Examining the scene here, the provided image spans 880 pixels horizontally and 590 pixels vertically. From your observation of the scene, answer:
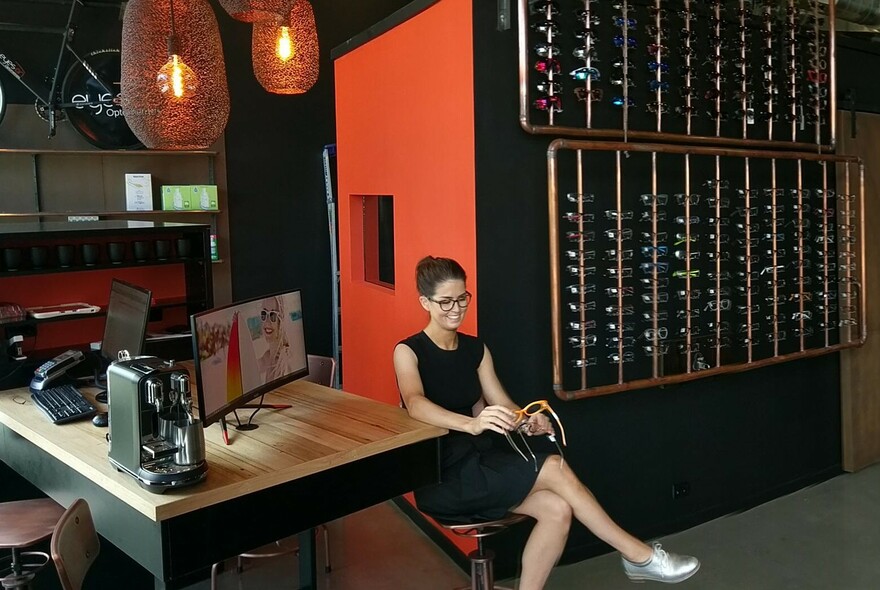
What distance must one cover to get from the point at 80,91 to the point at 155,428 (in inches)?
165

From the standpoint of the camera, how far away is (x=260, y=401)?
2.87 metres

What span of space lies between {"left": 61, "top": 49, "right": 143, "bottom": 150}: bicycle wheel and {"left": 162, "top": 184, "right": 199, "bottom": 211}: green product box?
0.36 meters

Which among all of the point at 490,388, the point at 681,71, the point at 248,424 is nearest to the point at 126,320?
the point at 248,424

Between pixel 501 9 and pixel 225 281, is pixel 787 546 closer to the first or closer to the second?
pixel 501 9

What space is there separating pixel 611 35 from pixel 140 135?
6.52 feet

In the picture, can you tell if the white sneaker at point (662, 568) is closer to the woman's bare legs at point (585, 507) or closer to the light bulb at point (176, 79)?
the woman's bare legs at point (585, 507)

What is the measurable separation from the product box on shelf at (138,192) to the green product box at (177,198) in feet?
0.33

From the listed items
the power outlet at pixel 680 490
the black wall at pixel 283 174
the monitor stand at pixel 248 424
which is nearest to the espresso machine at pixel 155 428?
the monitor stand at pixel 248 424

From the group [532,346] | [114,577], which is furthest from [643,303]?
[114,577]

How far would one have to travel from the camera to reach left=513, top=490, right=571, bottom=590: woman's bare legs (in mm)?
2689

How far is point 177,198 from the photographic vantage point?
5.88 m

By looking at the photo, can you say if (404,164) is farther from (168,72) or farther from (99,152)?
(99,152)

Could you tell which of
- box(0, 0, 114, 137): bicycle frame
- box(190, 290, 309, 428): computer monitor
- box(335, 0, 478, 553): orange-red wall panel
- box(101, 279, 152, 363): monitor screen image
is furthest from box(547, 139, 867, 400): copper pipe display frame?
box(0, 0, 114, 137): bicycle frame

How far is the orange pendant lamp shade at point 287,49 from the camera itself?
121 inches
